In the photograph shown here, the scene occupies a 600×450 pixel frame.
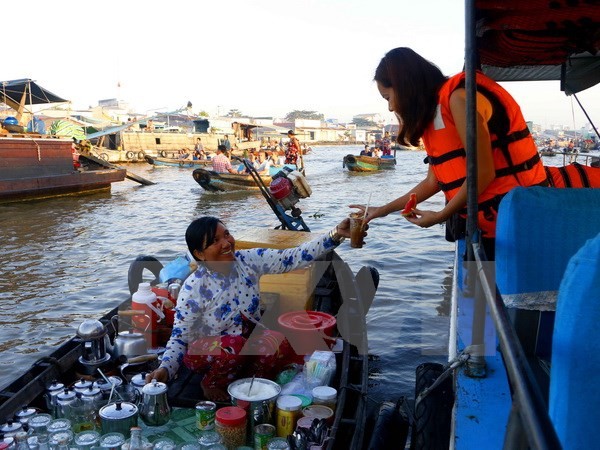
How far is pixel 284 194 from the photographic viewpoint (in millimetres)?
7125

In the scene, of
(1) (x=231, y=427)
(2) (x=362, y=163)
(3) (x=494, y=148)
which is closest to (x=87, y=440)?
(1) (x=231, y=427)

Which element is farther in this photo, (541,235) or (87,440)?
(87,440)

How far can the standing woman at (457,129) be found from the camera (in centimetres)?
280

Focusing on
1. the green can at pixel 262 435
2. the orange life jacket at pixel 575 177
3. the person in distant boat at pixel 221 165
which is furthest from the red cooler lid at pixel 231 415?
the person in distant boat at pixel 221 165

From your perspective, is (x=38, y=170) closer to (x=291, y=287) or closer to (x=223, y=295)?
(x=291, y=287)

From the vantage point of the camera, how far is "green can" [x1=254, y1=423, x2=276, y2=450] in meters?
3.17

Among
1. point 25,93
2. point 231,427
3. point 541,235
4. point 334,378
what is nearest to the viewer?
point 541,235

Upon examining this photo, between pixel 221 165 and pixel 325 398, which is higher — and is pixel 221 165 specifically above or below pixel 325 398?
above

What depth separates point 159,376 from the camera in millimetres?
3551

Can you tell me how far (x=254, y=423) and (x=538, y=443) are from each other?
103 inches

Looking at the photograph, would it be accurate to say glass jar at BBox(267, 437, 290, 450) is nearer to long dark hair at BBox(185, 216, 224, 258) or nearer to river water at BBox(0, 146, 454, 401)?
long dark hair at BBox(185, 216, 224, 258)

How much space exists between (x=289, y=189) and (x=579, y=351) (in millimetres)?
5908

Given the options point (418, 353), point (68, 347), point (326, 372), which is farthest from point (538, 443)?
point (418, 353)

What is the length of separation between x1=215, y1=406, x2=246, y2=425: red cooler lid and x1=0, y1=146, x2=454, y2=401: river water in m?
2.70
